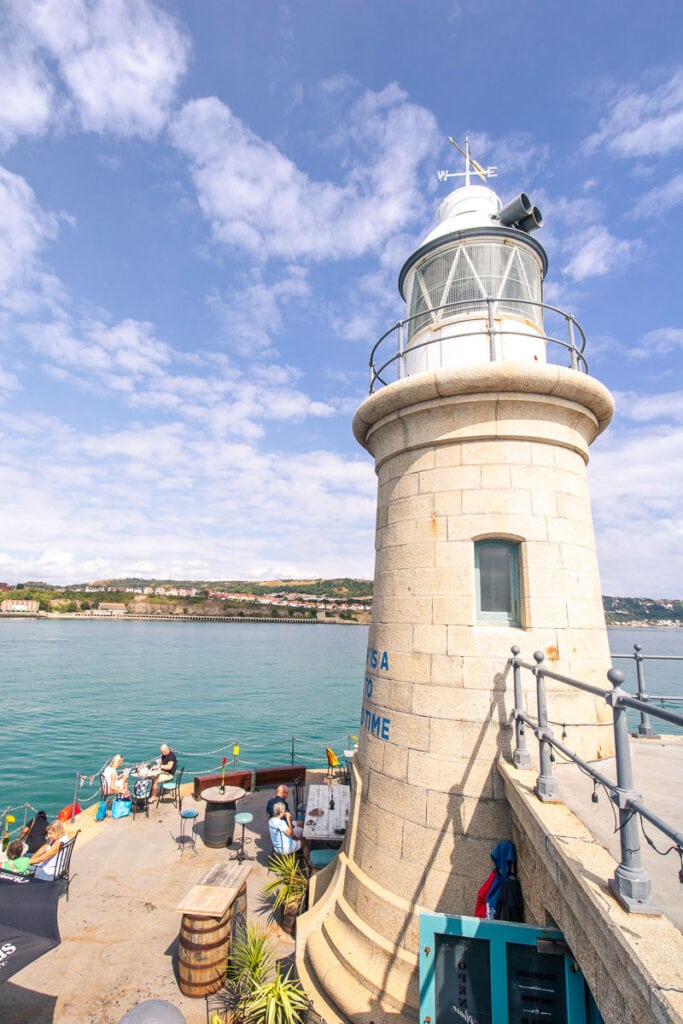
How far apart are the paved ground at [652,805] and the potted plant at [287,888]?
5.41 m

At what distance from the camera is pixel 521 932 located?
3814 millimetres

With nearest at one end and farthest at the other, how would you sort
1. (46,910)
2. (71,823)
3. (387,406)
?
(46,910)
(387,406)
(71,823)

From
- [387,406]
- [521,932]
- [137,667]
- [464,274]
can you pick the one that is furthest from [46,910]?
[137,667]

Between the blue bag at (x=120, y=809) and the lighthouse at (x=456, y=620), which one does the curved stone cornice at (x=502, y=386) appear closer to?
the lighthouse at (x=456, y=620)

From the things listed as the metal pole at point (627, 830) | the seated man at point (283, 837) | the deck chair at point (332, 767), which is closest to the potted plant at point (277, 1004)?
the seated man at point (283, 837)

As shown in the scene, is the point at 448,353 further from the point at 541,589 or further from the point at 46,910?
the point at 46,910

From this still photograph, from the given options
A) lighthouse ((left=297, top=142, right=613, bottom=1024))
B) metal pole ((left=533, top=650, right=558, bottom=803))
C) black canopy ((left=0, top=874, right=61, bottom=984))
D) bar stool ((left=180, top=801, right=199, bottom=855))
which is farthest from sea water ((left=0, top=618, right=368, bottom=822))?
metal pole ((left=533, top=650, right=558, bottom=803))

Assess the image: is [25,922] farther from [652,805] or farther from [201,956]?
[652,805]

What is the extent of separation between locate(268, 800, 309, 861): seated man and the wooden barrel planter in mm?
2709

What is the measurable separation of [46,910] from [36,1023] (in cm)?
153

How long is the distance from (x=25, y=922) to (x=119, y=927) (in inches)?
122

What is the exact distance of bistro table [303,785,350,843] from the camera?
9.44m

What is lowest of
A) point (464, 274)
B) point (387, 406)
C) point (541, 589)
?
point (541, 589)

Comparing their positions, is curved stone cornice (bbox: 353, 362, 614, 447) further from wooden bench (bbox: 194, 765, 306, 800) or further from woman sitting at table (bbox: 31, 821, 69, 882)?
wooden bench (bbox: 194, 765, 306, 800)
